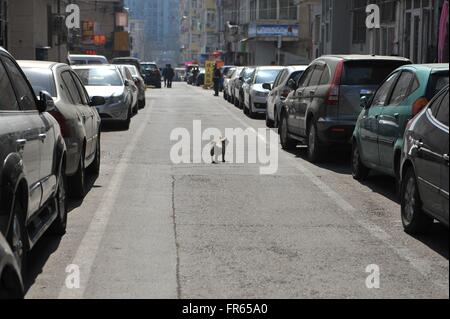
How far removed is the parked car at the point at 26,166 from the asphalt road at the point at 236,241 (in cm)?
36

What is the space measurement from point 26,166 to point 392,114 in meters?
5.38

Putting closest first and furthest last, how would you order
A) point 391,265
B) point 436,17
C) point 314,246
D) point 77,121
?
point 391,265
point 314,246
point 77,121
point 436,17

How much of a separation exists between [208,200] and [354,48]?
30097 millimetres

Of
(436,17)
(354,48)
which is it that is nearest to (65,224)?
(436,17)

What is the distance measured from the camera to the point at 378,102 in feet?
36.6

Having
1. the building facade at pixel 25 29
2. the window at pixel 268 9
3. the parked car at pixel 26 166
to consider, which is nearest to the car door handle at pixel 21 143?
the parked car at pixel 26 166

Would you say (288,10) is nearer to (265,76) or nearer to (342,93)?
(265,76)

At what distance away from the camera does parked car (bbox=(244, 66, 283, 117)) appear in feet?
84.8

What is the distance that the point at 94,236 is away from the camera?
317 inches

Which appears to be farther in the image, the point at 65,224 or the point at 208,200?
the point at 208,200

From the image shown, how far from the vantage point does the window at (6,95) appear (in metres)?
6.27

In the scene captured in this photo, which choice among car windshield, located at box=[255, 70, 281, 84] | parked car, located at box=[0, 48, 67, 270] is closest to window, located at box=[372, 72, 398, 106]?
parked car, located at box=[0, 48, 67, 270]

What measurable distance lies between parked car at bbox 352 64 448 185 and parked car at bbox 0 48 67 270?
12.6ft

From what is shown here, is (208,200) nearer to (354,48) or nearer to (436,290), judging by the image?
(436,290)
